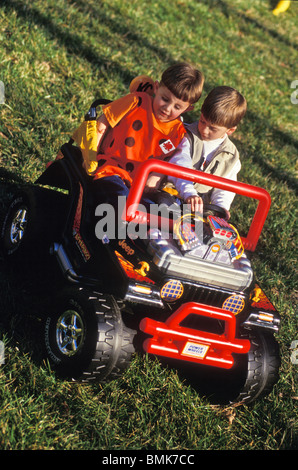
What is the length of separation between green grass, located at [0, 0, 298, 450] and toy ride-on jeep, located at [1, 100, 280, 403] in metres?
0.19

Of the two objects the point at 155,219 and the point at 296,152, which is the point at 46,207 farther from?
the point at 296,152

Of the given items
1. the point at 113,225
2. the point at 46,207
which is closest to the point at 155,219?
the point at 113,225

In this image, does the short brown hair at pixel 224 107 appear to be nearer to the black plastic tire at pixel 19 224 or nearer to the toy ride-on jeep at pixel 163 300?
the toy ride-on jeep at pixel 163 300

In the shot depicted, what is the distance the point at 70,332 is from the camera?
3.12 metres

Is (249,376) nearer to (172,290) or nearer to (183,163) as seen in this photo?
(172,290)

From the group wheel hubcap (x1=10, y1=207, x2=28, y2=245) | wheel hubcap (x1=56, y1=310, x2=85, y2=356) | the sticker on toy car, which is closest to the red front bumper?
the sticker on toy car

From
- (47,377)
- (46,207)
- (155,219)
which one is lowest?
(47,377)

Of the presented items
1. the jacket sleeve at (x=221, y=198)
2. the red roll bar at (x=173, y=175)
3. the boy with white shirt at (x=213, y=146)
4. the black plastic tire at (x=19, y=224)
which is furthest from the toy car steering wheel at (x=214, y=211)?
the black plastic tire at (x=19, y=224)

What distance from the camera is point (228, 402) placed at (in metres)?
3.24

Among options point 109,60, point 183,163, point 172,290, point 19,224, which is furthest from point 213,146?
point 109,60

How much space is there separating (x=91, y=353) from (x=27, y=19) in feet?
15.6

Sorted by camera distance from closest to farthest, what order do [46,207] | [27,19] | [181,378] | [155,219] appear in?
[155,219], [181,378], [46,207], [27,19]

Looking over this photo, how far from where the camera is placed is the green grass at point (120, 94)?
9.70 feet

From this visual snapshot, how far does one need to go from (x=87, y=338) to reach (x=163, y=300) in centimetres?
44
